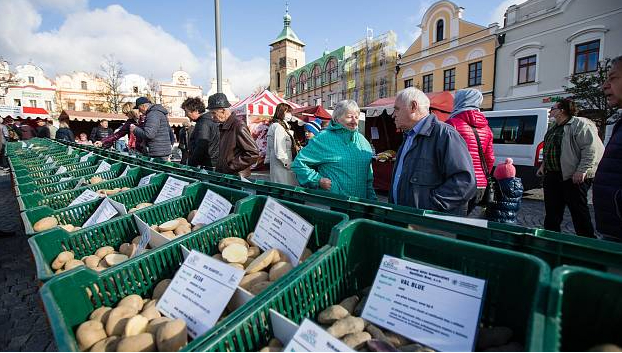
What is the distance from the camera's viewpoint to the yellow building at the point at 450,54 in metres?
19.1

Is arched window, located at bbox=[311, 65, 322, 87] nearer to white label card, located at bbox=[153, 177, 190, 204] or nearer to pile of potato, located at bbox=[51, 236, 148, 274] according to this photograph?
white label card, located at bbox=[153, 177, 190, 204]

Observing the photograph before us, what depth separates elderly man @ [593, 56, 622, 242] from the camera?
1849mm

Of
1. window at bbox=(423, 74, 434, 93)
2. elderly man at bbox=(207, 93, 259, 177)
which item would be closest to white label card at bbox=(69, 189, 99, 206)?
elderly man at bbox=(207, 93, 259, 177)

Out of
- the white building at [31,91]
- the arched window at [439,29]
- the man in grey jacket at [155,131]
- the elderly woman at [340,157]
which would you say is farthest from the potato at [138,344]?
the white building at [31,91]

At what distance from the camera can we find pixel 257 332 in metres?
0.86

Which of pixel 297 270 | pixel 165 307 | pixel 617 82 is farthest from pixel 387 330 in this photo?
pixel 617 82

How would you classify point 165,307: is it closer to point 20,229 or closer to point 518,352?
point 518,352

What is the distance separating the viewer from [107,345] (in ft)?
2.96

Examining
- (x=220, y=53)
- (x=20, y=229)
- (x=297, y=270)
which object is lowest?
(x=20, y=229)

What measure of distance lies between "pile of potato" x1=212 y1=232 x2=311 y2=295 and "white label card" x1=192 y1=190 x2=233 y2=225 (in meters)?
0.35

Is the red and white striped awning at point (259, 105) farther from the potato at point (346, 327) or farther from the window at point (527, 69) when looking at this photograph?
the window at point (527, 69)

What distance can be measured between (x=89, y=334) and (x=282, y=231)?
70 cm

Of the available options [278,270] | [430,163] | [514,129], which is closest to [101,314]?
[278,270]

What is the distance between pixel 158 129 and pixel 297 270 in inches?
177
